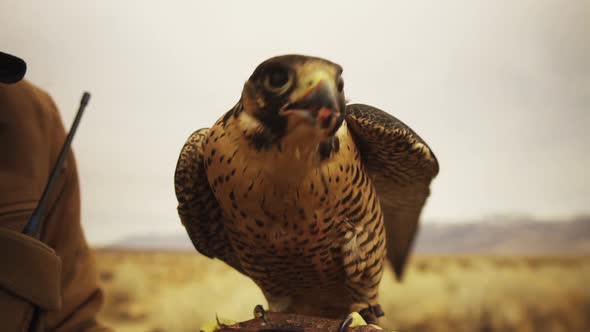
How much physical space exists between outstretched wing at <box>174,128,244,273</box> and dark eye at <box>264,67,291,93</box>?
24 cm

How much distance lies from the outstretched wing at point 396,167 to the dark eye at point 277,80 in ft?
0.72

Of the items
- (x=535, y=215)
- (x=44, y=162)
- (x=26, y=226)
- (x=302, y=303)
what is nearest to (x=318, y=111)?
(x=302, y=303)

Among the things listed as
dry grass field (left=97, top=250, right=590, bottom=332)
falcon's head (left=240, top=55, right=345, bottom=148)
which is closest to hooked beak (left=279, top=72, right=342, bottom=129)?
falcon's head (left=240, top=55, right=345, bottom=148)

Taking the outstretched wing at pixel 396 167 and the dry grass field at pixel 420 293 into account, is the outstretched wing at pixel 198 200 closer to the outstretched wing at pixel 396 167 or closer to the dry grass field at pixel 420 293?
the outstretched wing at pixel 396 167

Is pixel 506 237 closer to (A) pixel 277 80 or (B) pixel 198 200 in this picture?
(B) pixel 198 200

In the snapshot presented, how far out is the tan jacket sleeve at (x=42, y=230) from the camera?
79cm

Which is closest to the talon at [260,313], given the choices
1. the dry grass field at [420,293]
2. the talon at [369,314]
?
the talon at [369,314]

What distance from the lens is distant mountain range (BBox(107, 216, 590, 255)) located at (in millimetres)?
1719

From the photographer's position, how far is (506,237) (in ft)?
5.75

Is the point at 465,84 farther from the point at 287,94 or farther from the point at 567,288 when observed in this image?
the point at 287,94

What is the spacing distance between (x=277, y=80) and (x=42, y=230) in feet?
2.36

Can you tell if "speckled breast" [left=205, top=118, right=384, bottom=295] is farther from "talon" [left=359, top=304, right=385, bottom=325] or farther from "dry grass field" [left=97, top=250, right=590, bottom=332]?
"dry grass field" [left=97, top=250, right=590, bottom=332]

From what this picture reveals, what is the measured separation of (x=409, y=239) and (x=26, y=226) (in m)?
0.83

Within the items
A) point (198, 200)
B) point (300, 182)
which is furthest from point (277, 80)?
point (198, 200)
